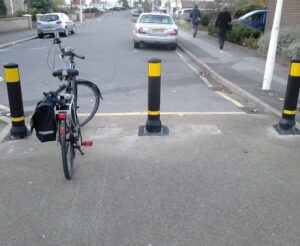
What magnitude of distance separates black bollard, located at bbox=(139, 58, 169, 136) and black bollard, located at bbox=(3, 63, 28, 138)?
5.87ft

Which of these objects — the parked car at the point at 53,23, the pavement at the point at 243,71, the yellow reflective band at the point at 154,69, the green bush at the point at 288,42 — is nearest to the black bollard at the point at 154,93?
the yellow reflective band at the point at 154,69

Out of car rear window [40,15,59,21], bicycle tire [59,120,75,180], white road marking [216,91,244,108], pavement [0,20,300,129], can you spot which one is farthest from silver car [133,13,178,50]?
bicycle tire [59,120,75,180]

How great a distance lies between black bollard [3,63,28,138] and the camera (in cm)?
526

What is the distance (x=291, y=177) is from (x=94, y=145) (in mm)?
2625

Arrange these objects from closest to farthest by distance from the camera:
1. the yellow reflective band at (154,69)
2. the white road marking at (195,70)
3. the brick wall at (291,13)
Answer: the yellow reflective band at (154,69) < the white road marking at (195,70) < the brick wall at (291,13)

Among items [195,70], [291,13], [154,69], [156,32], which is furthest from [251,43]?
[154,69]

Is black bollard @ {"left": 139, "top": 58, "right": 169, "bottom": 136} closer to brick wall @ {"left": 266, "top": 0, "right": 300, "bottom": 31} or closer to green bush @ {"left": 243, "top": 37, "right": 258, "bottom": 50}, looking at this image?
green bush @ {"left": 243, "top": 37, "right": 258, "bottom": 50}

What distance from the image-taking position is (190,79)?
405 inches

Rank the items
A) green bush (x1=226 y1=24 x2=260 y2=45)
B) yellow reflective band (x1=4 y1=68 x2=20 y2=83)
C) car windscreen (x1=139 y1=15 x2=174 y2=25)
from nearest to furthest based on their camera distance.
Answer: yellow reflective band (x1=4 y1=68 x2=20 y2=83) < car windscreen (x1=139 y1=15 x2=174 y2=25) < green bush (x1=226 y1=24 x2=260 y2=45)

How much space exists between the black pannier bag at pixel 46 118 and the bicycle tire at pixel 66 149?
14 cm

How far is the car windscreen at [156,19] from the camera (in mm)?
16859

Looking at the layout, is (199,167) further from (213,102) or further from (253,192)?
(213,102)

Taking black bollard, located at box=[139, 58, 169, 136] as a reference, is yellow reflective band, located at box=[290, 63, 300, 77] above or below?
above

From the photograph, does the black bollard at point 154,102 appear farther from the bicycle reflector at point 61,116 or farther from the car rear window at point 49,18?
the car rear window at point 49,18
